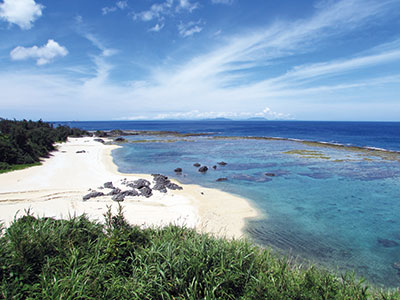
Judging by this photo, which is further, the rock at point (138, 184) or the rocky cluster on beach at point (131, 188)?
the rock at point (138, 184)

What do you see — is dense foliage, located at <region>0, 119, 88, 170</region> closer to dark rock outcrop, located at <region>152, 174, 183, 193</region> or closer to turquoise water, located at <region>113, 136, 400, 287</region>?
turquoise water, located at <region>113, 136, 400, 287</region>

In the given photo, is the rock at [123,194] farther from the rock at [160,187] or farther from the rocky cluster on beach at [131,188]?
the rock at [160,187]

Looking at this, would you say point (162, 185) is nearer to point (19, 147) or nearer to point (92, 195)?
point (92, 195)

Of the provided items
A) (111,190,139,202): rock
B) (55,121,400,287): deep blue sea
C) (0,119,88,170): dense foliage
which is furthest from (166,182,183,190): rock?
(0,119,88,170): dense foliage

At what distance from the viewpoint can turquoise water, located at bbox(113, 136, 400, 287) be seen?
13.8 metres

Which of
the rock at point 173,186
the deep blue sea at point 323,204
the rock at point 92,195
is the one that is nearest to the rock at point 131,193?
the rock at point 92,195

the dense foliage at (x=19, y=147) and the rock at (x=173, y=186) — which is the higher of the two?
the dense foliage at (x=19, y=147)

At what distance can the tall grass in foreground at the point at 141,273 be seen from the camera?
5.83 metres

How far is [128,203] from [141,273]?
1451 cm

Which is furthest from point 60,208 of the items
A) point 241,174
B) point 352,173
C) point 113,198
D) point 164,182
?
point 352,173

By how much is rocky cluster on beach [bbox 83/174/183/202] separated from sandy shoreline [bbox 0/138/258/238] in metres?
0.64

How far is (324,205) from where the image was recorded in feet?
71.6

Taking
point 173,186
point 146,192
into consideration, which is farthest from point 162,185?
point 146,192

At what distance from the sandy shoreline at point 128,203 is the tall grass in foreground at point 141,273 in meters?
6.57
